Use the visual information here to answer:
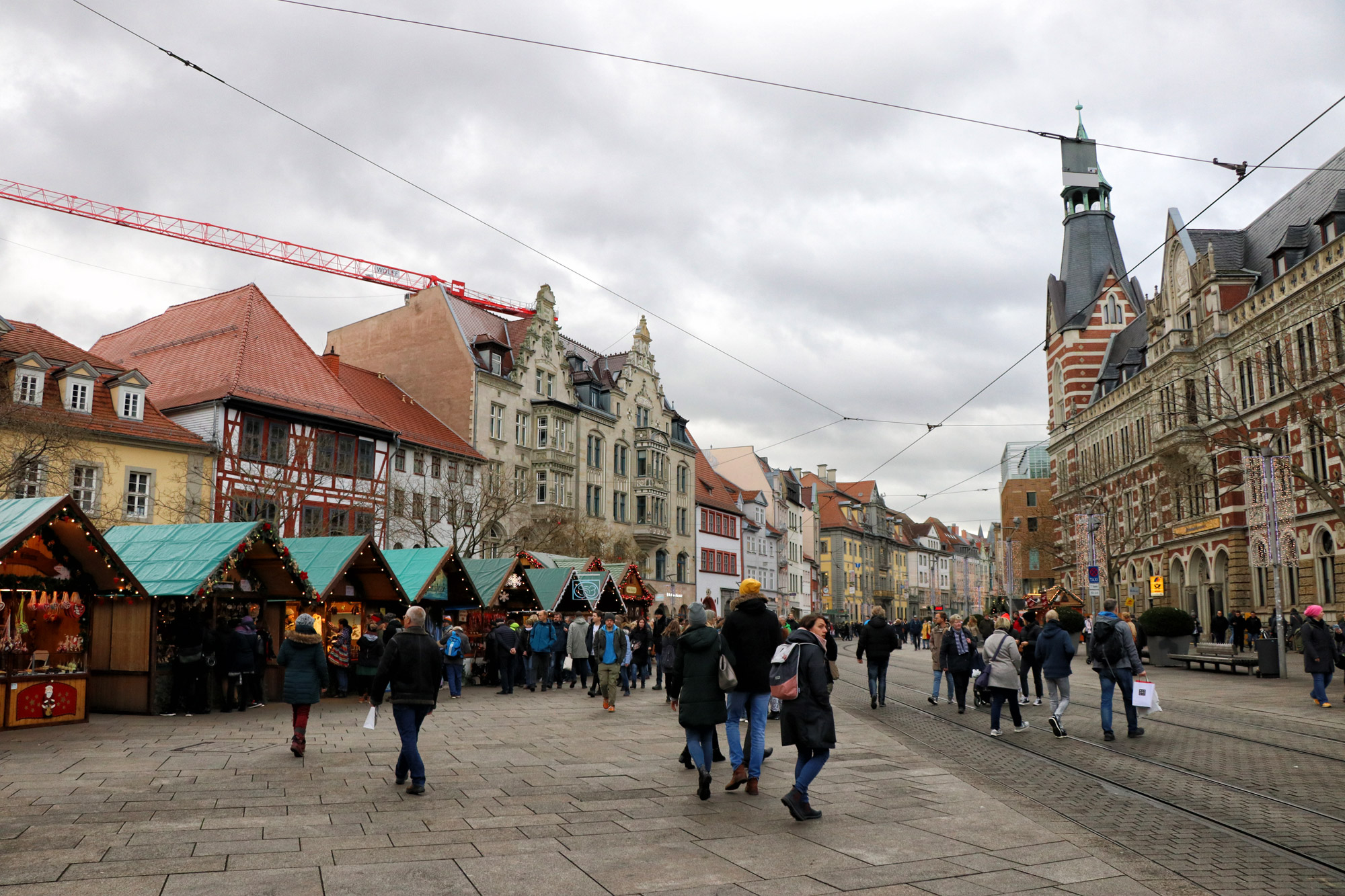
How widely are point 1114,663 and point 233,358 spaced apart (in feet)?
107

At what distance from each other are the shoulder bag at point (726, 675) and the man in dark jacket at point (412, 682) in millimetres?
2492

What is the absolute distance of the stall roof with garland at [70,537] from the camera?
46.6 ft

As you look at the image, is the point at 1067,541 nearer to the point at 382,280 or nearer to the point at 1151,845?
the point at 382,280

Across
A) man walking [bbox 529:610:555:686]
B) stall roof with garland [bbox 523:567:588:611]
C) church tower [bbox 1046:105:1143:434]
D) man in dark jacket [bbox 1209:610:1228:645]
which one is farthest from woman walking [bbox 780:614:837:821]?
church tower [bbox 1046:105:1143:434]

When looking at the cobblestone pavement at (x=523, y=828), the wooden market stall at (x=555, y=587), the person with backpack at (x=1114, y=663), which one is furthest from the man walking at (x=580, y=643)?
the person with backpack at (x=1114, y=663)

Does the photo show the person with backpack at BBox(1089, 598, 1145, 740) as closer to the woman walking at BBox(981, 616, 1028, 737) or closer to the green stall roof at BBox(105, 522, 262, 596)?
the woman walking at BBox(981, 616, 1028, 737)

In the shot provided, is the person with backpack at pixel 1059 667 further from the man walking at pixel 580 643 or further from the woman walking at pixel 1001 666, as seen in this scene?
Result: the man walking at pixel 580 643

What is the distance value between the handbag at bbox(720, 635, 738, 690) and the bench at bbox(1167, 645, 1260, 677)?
21.3 m

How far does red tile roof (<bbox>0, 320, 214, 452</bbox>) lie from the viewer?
1264 inches

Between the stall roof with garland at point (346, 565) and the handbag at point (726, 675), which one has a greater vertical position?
the stall roof with garland at point (346, 565)

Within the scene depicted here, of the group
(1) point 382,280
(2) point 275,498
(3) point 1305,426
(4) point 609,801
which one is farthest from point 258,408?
(1) point 382,280

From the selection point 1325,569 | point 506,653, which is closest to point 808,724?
point 506,653

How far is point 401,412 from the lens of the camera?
156ft

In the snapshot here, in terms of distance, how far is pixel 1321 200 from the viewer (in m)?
40.0
